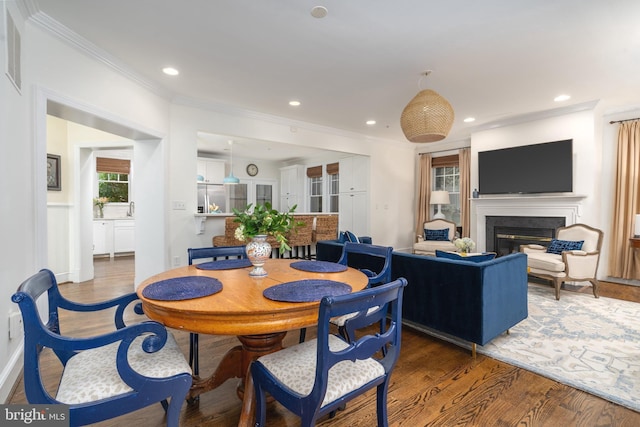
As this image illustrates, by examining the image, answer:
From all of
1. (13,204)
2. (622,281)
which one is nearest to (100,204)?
(13,204)

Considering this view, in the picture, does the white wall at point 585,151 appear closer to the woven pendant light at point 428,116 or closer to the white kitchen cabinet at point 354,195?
the white kitchen cabinet at point 354,195

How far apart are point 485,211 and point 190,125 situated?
5113mm

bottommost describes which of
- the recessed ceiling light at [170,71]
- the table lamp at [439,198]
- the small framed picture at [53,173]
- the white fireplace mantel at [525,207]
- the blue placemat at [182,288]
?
the blue placemat at [182,288]

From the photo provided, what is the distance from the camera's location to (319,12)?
2.27 metres

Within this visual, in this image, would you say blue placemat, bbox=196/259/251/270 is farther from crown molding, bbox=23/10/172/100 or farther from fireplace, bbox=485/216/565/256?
fireplace, bbox=485/216/565/256

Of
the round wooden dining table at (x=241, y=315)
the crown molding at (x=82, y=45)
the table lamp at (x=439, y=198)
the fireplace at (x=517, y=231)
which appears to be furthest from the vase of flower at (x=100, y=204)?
the fireplace at (x=517, y=231)

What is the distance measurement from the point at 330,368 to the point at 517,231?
522 cm

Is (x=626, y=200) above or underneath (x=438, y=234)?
above

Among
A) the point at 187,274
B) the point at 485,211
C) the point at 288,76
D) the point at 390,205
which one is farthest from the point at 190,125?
the point at 485,211

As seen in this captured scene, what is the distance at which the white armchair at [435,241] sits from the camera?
5.76m

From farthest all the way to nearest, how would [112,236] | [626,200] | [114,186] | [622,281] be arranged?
[114,186] → [112,236] → [622,281] → [626,200]

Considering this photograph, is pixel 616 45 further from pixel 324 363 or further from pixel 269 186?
pixel 269 186

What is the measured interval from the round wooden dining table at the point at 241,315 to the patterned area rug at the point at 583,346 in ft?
5.37

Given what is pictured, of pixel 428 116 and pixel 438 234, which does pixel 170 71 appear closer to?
pixel 428 116
